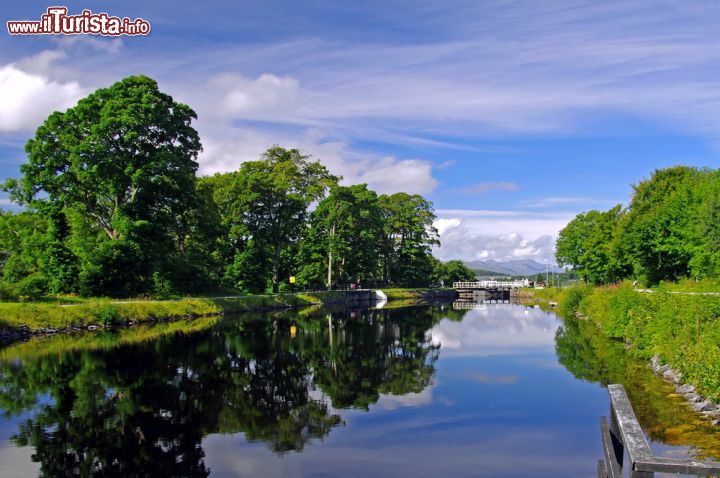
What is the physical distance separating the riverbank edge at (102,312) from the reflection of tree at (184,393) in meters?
8.48

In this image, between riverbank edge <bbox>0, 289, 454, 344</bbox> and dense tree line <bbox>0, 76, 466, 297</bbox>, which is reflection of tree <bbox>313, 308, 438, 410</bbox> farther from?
dense tree line <bbox>0, 76, 466, 297</bbox>

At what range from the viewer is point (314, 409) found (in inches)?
724

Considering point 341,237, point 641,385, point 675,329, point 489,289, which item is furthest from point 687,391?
point 489,289

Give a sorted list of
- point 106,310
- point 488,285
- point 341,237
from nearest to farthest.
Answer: point 106,310 < point 341,237 < point 488,285

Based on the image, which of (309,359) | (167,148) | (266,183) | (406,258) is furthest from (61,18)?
(406,258)

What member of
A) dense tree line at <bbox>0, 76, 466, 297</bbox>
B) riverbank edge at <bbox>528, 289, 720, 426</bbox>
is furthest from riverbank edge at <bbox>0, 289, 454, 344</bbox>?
riverbank edge at <bbox>528, 289, 720, 426</bbox>

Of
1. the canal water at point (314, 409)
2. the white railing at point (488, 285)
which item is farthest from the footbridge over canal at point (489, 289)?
the canal water at point (314, 409)

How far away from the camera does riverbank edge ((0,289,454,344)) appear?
119 ft

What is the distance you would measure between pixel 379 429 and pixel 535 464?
178 inches

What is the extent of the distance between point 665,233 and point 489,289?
82.1 metres

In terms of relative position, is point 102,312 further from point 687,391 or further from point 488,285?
point 488,285

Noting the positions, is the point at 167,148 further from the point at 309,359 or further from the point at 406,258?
the point at 406,258

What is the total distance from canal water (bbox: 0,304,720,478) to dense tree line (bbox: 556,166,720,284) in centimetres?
1516

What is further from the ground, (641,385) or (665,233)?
(665,233)
